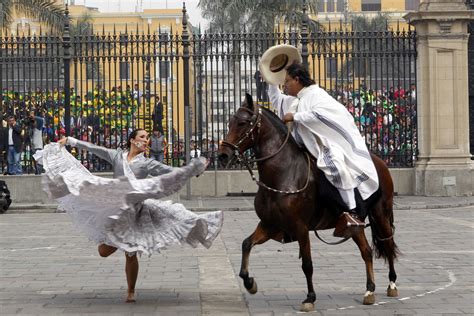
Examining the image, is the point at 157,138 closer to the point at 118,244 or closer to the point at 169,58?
the point at 169,58

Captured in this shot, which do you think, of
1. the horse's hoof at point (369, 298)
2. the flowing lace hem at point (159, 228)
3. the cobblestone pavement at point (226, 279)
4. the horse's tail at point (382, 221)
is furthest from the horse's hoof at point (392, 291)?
the flowing lace hem at point (159, 228)

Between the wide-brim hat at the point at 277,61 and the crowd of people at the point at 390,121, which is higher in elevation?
the wide-brim hat at the point at 277,61

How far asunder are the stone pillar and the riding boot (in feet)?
45.7

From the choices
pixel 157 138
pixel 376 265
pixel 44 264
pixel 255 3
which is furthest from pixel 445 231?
pixel 255 3

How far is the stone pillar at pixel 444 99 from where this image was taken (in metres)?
22.1

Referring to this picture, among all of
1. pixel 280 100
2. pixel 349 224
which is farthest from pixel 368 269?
pixel 280 100

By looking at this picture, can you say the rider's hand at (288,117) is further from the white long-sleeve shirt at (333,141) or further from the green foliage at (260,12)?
the green foliage at (260,12)

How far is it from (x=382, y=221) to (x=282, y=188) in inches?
53.3

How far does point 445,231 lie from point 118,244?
26.1ft

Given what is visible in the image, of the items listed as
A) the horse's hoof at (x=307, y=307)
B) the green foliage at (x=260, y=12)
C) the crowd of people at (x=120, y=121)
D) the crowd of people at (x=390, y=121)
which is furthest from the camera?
the green foliage at (x=260, y=12)

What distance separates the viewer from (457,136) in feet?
73.0

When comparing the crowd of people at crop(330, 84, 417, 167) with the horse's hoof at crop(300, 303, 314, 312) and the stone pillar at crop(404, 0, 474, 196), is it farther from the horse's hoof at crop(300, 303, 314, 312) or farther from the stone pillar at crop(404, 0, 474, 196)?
the horse's hoof at crop(300, 303, 314, 312)

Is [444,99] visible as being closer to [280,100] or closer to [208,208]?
[208,208]

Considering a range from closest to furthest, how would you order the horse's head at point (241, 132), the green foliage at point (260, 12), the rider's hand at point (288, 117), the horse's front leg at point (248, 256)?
the horse's head at point (241, 132) < the horse's front leg at point (248, 256) < the rider's hand at point (288, 117) < the green foliage at point (260, 12)
